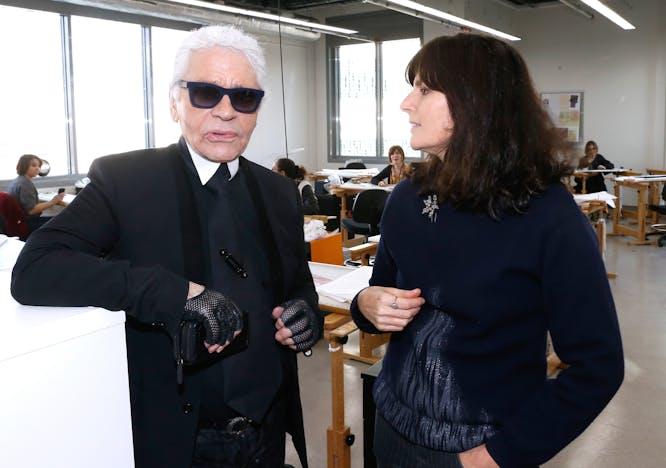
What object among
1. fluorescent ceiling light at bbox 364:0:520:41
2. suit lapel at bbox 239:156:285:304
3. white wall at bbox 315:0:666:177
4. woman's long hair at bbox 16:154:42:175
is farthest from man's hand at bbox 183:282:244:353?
white wall at bbox 315:0:666:177

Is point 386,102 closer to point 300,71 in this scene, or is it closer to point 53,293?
point 300,71

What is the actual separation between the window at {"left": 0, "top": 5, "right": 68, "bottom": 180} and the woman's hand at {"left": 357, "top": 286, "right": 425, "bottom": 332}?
815 cm

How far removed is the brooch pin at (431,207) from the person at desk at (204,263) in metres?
0.36

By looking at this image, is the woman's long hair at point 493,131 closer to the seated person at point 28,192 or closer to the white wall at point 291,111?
the seated person at point 28,192

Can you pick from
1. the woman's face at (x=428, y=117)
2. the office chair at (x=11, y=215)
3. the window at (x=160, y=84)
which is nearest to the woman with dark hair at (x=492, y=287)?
the woman's face at (x=428, y=117)

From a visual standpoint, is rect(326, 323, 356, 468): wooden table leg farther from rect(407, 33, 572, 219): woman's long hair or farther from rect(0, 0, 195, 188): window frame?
rect(0, 0, 195, 188): window frame

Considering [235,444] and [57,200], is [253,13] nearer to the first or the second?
[57,200]

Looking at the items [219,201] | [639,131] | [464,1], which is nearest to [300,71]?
[464,1]

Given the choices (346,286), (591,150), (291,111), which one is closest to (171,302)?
(346,286)

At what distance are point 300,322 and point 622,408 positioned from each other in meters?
2.84

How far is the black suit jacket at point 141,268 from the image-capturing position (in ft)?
3.41

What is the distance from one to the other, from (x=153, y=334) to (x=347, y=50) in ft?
39.6

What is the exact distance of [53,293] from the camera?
101cm

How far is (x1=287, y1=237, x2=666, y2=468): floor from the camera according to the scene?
2928 mm
